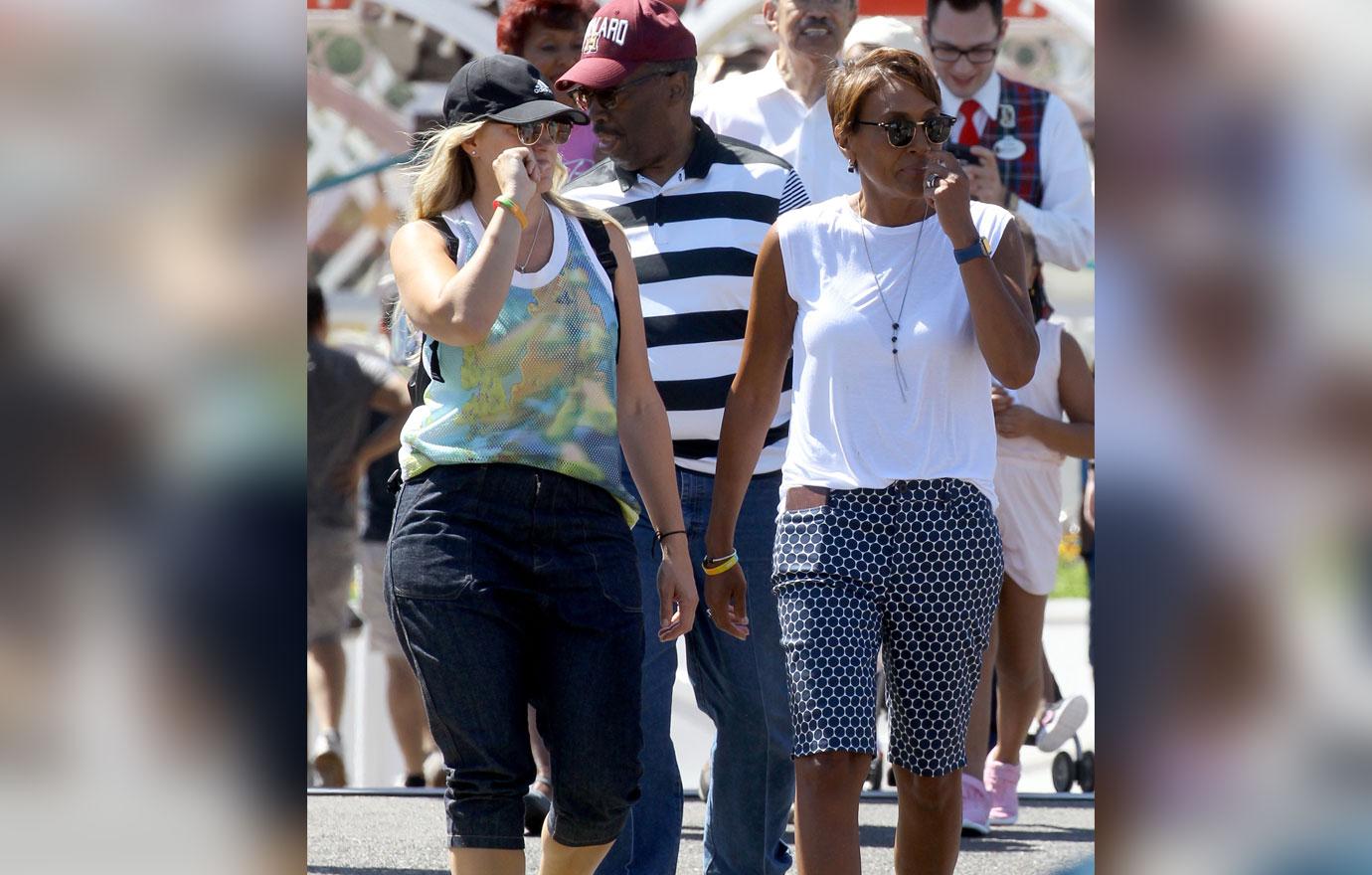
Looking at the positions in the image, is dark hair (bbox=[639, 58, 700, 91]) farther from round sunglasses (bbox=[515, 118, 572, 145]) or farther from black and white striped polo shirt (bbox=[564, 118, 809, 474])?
round sunglasses (bbox=[515, 118, 572, 145])

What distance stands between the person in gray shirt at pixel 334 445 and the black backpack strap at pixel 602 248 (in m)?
4.33

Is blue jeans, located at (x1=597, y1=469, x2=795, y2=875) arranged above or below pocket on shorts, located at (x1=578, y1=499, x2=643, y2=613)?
below

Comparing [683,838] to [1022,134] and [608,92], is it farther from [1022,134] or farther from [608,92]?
[1022,134]

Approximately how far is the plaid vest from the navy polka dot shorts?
2499mm

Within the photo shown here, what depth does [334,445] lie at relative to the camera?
7.78m

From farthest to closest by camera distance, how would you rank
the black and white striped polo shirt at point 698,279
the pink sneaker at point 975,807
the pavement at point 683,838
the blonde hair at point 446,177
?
the pink sneaker at point 975,807 → the pavement at point 683,838 → the black and white striped polo shirt at point 698,279 → the blonde hair at point 446,177

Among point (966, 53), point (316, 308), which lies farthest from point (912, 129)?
point (316, 308)

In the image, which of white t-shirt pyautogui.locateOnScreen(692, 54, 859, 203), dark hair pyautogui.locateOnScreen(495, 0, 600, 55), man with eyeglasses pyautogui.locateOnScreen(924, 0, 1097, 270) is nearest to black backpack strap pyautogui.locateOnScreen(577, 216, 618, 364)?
white t-shirt pyautogui.locateOnScreen(692, 54, 859, 203)

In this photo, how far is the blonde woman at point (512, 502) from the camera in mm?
3199

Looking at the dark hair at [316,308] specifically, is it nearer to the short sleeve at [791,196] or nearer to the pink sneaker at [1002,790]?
the pink sneaker at [1002,790]

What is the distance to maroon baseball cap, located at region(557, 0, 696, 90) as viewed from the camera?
4.14 meters

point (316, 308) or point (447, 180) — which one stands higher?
point (316, 308)

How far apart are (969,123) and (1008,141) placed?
0.43 ft

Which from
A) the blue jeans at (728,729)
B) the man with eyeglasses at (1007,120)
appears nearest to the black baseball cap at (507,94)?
the blue jeans at (728,729)
